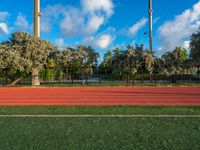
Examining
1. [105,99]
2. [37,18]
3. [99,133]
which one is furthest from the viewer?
[37,18]

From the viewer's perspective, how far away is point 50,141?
5.50 meters

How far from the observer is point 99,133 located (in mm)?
6246

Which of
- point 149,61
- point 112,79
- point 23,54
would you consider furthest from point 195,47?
point 23,54

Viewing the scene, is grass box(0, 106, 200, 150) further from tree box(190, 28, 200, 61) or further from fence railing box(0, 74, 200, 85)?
tree box(190, 28, 200, 61)

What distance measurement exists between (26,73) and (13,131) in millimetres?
24622

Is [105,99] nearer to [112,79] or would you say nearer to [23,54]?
[23,54]

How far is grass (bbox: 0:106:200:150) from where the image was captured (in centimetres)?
520

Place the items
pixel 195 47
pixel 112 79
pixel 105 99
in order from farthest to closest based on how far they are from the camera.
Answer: pixel 195 47 < pixel 112 79 < pixel 105 99

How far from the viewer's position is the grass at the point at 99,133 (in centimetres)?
520

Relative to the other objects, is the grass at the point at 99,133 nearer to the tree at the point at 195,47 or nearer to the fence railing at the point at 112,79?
the fence railing at the point at 112,79

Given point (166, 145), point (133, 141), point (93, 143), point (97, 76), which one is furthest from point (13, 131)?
point (97, 76)

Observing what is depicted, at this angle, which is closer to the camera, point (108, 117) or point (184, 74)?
point (108, 117)

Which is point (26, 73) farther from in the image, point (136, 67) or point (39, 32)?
point (136, 67)

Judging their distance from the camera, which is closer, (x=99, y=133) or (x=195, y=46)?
(x=99, y=133)
